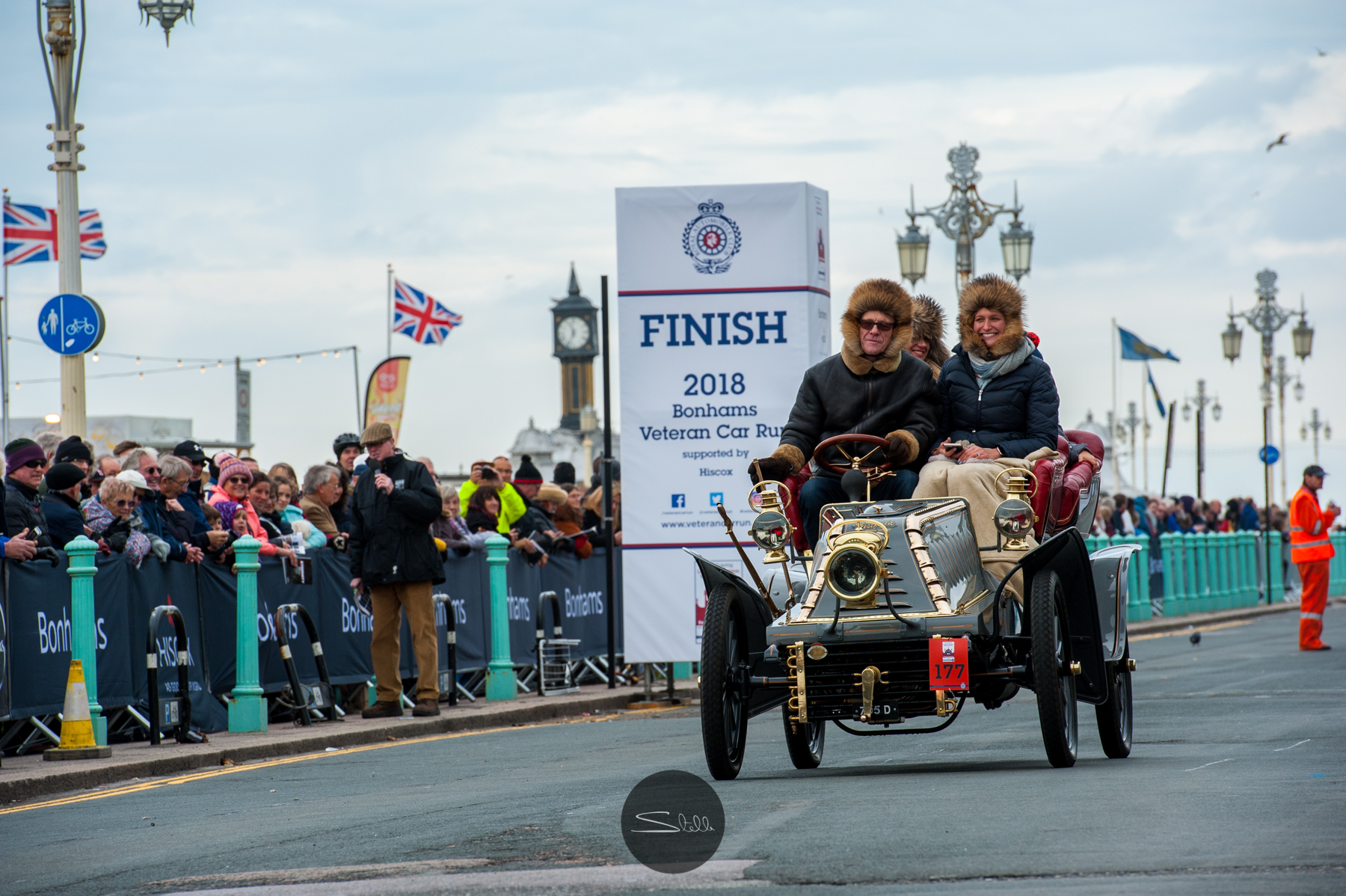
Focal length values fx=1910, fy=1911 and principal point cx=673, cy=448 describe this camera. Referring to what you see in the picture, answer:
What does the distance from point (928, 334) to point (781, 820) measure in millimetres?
4722

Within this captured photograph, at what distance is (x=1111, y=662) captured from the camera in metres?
9.45

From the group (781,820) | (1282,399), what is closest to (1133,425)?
(1282,399)

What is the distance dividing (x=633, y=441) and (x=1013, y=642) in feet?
22.4

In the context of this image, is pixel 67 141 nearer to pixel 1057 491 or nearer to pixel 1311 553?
pixel 1057 491

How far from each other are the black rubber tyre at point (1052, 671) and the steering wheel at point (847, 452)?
1.00 meters

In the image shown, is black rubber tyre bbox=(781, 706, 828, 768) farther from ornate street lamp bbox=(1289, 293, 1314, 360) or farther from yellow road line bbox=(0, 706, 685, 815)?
ornate street lamp bbox=(1289, 293, 1314, 360)

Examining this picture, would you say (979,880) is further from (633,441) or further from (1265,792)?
(633,441)

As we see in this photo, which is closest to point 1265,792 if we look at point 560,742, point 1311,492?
point 560,742

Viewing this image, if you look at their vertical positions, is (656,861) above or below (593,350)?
below

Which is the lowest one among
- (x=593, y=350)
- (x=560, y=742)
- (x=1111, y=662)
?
(x=560, y=742)

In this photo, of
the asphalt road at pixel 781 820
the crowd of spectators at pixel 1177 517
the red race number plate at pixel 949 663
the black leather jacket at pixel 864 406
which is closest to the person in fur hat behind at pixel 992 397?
the black leather jacket at pixel 864 406

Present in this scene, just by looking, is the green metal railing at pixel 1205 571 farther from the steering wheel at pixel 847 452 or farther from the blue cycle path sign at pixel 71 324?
the steering wheel at pixel 847 452

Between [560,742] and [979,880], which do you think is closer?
[979,880]

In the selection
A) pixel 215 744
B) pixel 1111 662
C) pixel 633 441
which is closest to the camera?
pixel 1111 662
